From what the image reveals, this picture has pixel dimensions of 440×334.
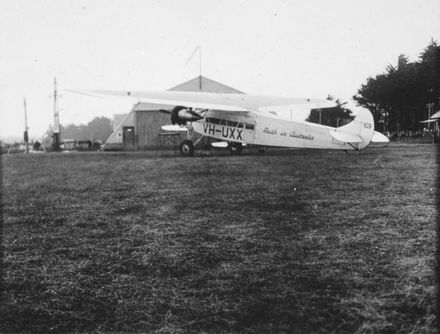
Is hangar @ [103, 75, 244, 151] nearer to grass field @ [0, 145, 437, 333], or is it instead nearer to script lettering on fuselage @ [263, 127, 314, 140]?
script lettering on fuselage @ [263, 127, 314, 140]

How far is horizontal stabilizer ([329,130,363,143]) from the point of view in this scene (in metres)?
14.4

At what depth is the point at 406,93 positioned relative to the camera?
29.9 m

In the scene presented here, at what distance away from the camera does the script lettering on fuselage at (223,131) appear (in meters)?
17.9

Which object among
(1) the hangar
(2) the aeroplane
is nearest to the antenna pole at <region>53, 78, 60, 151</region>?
(1) the hangar

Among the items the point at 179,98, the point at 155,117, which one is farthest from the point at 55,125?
the point at 179,98

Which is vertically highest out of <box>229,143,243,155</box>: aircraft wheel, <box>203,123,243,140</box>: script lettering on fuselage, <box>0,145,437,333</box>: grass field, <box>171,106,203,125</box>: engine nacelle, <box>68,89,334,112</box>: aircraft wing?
<box>68,89,334,112</box>: aircraft wing

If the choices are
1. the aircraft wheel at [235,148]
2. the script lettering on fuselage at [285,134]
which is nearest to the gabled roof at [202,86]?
the aircraft wheel at [235,148]

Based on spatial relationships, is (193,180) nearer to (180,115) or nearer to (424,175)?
(424,175)

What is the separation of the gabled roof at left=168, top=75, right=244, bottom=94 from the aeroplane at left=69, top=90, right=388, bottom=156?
10101mm

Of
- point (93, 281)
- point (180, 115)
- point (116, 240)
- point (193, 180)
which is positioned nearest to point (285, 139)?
point (180, 115)

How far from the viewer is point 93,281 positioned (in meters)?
3.03

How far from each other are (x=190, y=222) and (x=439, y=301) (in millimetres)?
2875

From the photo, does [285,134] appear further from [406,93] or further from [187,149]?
[406,93]

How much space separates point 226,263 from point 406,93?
30.4 metres
